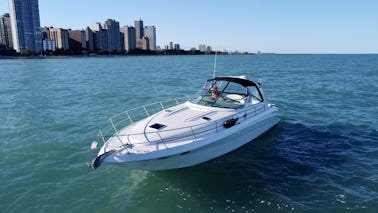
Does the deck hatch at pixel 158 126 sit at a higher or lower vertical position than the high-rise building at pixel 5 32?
lower

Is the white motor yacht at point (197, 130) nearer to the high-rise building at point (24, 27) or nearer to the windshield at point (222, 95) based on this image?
the windshield at point (222, 95)

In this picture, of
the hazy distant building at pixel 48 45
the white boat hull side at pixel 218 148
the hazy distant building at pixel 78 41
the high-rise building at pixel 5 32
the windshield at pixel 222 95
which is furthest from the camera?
the hazy distant building at pixel 78 41

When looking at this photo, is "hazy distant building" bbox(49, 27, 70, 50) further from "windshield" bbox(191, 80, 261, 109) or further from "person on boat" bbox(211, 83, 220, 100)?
"person on boat" bbox(211, 83, 220, 100)

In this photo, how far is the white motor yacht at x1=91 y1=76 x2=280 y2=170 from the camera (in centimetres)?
815

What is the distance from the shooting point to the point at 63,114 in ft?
57.8

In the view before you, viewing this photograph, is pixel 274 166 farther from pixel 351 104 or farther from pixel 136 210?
pixel 351 104

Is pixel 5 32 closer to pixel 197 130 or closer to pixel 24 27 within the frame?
pixel 24 27

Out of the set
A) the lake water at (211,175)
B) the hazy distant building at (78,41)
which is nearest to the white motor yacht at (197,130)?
the lake water at (211,175)

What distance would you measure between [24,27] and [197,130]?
190 metres

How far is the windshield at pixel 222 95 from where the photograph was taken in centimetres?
1166

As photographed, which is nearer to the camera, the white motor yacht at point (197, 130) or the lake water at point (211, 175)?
the lake water at point (211, 175)

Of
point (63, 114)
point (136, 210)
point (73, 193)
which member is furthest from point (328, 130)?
point (63, 114)

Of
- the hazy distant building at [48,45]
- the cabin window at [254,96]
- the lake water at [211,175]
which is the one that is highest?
the hazy distant building at [48,45]

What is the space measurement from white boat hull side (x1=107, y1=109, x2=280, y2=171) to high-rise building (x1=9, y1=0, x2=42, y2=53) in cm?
17902
